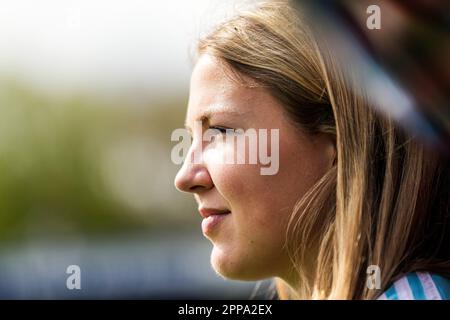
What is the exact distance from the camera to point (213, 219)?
1291mm

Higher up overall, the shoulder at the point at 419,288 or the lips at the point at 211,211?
the lips at the point at 211,211

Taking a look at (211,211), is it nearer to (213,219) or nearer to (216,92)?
(213,219)

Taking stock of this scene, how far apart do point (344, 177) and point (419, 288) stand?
0.22 meters

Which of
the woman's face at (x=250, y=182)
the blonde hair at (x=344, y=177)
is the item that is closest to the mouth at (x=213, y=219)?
the woman's face at (x=250, y=182)

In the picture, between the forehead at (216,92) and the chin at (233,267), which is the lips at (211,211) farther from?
the forehead at (216,92)

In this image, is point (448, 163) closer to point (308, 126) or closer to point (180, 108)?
point (308, 126)

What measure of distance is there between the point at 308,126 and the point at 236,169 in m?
0.15

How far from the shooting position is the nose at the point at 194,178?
1.30 metres

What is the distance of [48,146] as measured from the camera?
307 centimetres

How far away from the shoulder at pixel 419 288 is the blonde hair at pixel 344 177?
13 mm

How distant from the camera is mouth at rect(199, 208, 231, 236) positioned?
1281 mm

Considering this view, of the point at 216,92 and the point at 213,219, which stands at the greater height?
the point at 216,92
